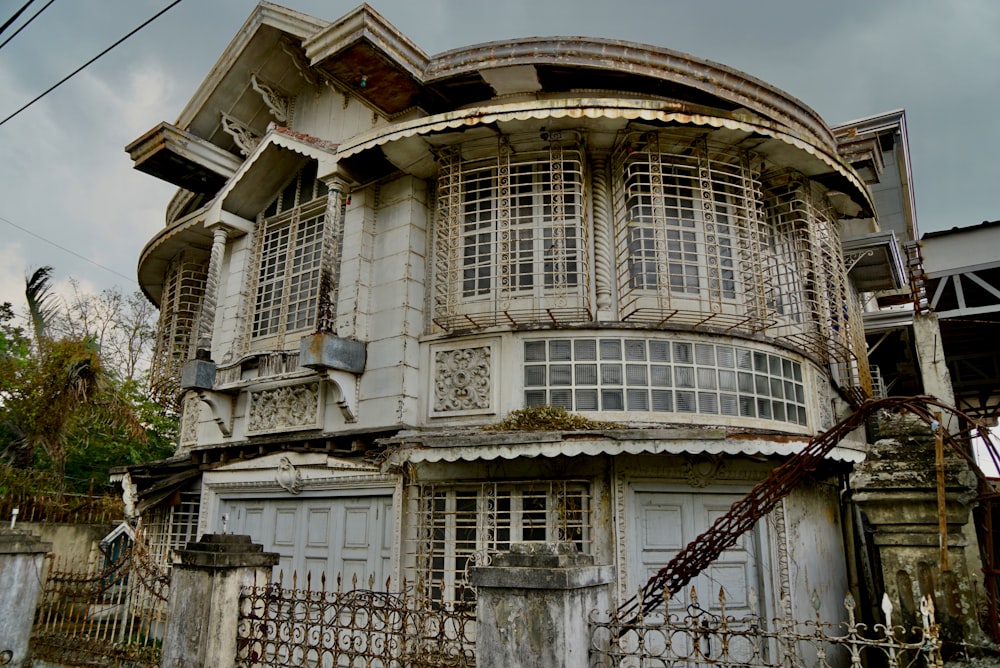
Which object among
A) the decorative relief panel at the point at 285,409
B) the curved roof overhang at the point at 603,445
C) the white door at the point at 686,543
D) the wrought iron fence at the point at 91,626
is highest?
the decorative relief panel at the point at 285,409

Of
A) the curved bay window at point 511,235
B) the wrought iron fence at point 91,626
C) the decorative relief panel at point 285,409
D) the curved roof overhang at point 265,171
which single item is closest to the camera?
the wrought iron fence at point 91,626

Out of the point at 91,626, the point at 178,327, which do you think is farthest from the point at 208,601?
the point at 178,327

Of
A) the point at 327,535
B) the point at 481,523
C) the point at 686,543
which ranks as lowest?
the point at 686,543

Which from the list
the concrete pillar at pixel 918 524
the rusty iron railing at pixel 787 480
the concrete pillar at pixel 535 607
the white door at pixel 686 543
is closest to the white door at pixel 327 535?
the white door at pixel 686 543

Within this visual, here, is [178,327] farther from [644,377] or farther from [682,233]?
[682,233]

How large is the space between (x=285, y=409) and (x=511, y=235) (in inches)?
180

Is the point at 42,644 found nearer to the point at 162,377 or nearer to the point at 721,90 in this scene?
the point at 162,377

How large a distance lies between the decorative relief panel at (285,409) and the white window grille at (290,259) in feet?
3.38

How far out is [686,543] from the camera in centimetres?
891

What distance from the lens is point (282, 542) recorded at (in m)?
11.3

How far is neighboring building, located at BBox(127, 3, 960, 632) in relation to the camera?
899 centimetres

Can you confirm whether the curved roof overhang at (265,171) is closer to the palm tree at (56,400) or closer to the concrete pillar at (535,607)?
the palm tree at (56,400)

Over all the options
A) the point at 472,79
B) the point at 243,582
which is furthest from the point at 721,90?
the point at 243,582

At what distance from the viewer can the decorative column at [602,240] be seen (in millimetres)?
9848
